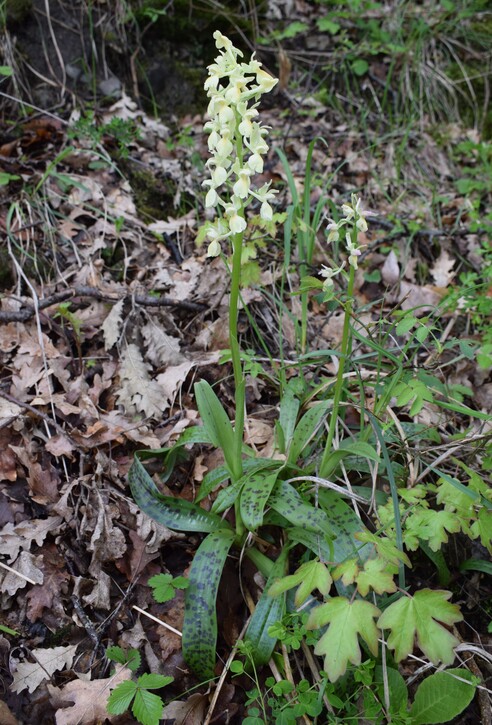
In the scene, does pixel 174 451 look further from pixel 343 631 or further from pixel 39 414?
pixel 343 631

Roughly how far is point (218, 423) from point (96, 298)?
1417mm

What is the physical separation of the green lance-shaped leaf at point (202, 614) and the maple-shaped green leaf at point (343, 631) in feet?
2.13

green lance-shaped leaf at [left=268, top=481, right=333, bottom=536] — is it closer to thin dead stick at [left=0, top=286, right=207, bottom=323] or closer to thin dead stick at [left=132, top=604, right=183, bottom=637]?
thin dead stick at [left=132, top=604, right=183, bottom=637]

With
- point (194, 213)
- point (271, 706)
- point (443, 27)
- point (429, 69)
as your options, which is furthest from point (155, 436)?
point (443, 27)

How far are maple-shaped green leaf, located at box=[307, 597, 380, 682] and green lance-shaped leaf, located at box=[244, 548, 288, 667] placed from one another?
1.85ft

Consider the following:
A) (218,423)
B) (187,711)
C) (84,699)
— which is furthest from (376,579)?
(84,699)

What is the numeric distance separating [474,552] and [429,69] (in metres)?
4.38

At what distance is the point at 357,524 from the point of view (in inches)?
84.5

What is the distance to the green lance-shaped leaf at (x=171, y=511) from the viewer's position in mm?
2277

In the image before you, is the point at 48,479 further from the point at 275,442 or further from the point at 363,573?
the point at 363,573

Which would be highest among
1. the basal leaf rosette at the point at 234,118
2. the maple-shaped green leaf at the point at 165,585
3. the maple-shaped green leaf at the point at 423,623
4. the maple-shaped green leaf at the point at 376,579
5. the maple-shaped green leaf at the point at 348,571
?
the basal leaf rosette at the point at 234,118

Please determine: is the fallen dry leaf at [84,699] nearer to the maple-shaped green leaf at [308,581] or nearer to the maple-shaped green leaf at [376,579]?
the maple-shaped green leaf at [308,581]

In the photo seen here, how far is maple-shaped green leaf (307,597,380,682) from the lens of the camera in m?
1.45

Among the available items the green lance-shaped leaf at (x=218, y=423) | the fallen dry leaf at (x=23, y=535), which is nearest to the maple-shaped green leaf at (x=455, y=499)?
the green lance-shaped leaf at (x=218, y=423)
